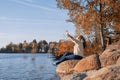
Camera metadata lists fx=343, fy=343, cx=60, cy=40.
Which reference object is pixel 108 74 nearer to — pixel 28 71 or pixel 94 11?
pixel 94 11

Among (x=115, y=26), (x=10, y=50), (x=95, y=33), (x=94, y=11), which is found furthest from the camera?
(x=10, y=50)

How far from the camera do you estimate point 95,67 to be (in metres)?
14.4

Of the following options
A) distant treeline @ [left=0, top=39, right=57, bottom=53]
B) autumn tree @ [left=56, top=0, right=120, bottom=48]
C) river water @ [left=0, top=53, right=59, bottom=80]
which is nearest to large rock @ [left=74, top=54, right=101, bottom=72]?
river water @ [left=0, top=53, right=59, bottom=80]

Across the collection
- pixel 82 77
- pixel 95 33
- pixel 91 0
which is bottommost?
pixel 82 77

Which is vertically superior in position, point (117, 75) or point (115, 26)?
point (115, 26)

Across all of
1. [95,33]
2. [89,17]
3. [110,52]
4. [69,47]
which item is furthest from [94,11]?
[69,47]

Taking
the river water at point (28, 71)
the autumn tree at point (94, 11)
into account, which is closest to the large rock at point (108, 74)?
the river water at point (28, 71)

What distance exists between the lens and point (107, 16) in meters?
23.6

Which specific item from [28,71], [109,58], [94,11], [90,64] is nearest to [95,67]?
[90,64]

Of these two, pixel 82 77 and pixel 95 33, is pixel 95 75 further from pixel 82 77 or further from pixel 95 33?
pixel 95 33

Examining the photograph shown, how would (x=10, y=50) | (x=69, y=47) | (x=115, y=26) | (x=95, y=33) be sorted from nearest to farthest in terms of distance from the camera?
(x=115, y=26)
(x=95, y=33)
(x=69, y=47)
(x=10, y=50)

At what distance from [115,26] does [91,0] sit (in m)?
3.29

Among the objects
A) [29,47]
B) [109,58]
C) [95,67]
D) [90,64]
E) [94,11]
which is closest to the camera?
[109,58]

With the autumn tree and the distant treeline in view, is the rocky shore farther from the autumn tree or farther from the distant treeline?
the distant treeline
